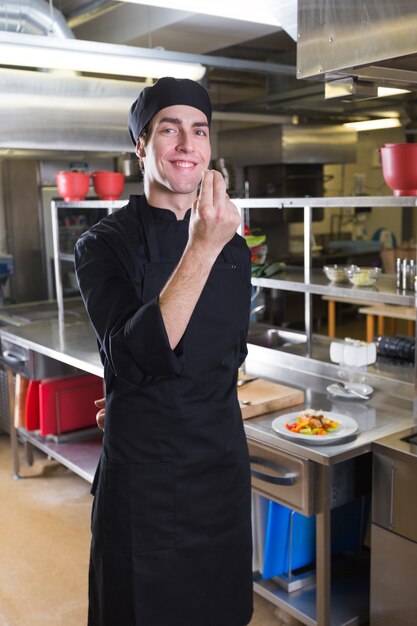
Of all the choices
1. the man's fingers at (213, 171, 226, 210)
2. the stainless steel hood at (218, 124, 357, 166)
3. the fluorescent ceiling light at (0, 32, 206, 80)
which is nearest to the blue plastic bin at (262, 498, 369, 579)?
the man's fingers at (213, 171, 226, 210)

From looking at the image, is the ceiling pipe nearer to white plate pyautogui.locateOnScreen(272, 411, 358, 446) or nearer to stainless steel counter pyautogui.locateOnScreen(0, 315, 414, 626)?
stainless steel counter pyautogui.locateOnScreen(0, 315, 414, 626)

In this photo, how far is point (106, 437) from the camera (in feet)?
4.75

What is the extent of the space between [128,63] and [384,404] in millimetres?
1833

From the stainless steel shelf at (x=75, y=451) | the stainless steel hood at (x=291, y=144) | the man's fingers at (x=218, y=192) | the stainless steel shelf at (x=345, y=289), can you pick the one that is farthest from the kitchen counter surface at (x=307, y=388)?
the stainless steel hood at (x=291, y=144)

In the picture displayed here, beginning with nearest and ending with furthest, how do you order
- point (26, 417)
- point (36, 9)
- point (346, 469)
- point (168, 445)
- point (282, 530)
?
point (168, 445)
point (346, 469)
point (282, 530)
point (36, 9)
point (26, 417)

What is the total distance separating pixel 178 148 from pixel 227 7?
4.95 feet

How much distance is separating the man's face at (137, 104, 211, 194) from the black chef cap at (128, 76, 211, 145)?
0.01 metres

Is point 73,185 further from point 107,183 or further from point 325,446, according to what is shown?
point 325,446

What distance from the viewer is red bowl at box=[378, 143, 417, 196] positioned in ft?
7.20

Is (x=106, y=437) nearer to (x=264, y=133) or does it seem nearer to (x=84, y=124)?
(x=84, y=124)

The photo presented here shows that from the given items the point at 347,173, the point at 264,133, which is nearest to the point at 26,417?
the point at 264,133

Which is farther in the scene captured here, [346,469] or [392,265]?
[392,265]

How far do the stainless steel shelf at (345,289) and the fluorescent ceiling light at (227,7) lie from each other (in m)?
1.05

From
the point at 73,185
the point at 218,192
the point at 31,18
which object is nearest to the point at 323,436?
the point at 218,192
